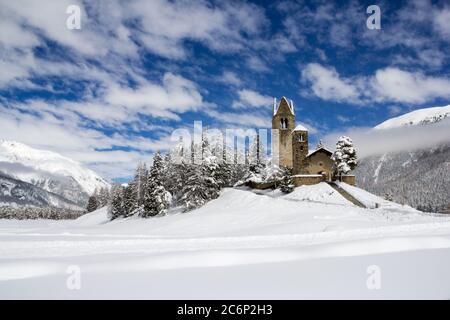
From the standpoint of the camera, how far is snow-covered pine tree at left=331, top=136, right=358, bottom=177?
55.3m

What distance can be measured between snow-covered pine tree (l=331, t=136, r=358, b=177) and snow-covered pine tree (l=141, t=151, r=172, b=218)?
28.8 metres

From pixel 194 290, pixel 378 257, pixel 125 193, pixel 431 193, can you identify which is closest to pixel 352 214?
pixel 378 257

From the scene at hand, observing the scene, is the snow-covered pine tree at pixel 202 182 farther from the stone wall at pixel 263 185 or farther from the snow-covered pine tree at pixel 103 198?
the snow-covered pine tree at pixel 103 198

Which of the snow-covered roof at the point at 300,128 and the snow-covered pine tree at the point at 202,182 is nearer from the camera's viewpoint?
the snow-covered pine tree at the point at 202,182

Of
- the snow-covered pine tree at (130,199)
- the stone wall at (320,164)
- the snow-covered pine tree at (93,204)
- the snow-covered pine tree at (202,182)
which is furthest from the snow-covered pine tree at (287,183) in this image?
the snow-covered pine tree at (93,204)

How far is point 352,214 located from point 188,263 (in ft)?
85.7

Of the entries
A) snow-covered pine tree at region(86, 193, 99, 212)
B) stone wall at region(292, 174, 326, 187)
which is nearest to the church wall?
stone wall at region(292, 174, 326, 187)

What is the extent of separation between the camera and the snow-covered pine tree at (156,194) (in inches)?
2142

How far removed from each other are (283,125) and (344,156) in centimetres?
1771

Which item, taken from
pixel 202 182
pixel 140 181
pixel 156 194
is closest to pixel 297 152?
pixel 202 182

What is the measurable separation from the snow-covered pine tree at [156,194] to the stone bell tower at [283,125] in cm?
2511

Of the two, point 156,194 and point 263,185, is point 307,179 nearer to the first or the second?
point 263,185
